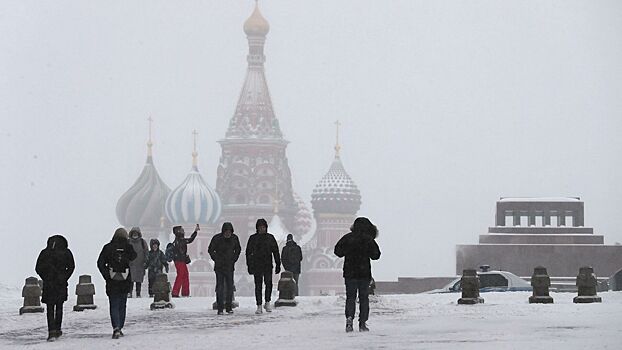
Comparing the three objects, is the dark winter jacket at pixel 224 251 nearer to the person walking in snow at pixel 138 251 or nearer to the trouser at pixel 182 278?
the person walking in snow at pixel 138 251

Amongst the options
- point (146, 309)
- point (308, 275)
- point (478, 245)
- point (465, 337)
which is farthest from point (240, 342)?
point (308, 275)

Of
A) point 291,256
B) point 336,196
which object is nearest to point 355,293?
point 291,256

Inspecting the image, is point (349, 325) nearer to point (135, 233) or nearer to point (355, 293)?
point (355, 293)

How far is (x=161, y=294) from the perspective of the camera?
22.5 meters

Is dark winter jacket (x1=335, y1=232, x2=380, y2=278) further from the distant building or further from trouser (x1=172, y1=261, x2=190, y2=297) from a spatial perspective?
the distant building

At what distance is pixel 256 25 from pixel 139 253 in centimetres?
14172

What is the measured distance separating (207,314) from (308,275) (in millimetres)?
131170

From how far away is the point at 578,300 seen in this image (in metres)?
22.9

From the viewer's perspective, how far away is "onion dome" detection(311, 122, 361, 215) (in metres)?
158

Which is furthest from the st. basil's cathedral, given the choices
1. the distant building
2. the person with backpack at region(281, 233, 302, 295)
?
the person with backpack at region(281, 233, 302, 295)

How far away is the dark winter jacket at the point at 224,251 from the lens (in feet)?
65.7

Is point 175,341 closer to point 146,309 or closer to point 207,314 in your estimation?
point 207,314

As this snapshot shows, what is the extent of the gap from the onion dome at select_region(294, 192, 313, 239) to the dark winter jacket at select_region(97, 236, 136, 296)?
138345 millimetres

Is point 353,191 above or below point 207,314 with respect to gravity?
above
